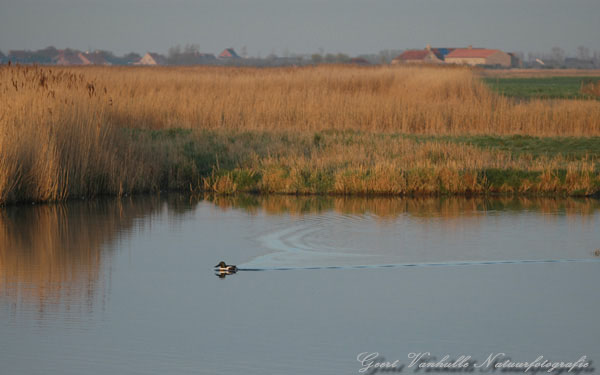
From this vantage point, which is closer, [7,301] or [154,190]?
[7,301]

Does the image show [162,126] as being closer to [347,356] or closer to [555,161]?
[555,161]

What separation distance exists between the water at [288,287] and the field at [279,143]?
1213 mm

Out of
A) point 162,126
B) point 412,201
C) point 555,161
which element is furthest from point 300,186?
point 162,126

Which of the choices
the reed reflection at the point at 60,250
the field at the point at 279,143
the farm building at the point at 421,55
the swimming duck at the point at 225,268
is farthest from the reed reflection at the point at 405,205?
the farm building at the point at 421,55

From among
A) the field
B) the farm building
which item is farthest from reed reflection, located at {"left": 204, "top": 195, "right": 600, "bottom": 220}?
the farm building

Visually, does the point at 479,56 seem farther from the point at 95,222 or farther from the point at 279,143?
the point at 95,222

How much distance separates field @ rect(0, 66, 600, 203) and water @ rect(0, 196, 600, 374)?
121 cm

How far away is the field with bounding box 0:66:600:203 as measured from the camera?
14281 mm

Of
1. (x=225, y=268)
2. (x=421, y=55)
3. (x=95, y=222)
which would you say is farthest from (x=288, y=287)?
(x=421, y=55)

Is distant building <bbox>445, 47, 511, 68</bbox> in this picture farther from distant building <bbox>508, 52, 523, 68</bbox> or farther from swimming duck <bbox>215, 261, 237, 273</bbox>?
swimming duck <bbox>215, 261, 237, 273</bbox>

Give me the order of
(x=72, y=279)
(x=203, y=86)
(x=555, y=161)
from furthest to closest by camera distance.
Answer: (x=203, y=86), (x=555, y=161), (x=72, y=279)

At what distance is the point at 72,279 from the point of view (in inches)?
352

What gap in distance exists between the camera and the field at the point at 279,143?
562 inches

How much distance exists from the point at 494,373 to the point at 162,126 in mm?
15816
